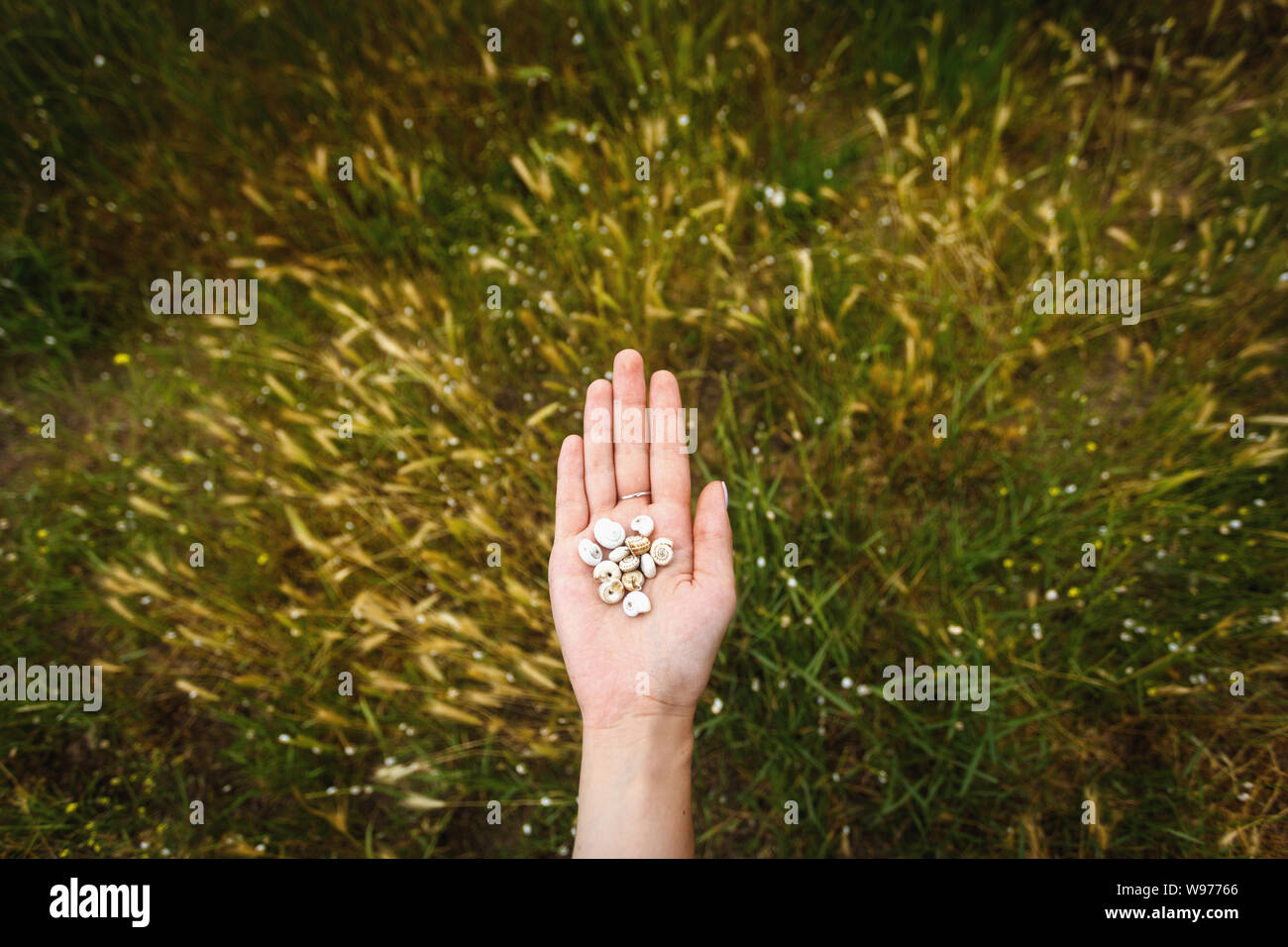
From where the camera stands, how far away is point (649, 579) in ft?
6.53

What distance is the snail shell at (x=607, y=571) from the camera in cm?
194

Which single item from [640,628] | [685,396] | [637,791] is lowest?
[637,791]

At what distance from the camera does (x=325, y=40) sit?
10.5 ft

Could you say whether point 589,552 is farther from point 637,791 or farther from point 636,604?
point 637,791

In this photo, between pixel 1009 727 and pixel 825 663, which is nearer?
pixel 1009 727

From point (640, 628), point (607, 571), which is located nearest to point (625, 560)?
point (607, 571)

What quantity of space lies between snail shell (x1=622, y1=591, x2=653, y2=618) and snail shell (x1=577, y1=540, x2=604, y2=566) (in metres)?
0.15

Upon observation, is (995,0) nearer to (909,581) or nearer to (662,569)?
(909,581)

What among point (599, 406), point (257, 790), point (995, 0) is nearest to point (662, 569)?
point (599, 406)

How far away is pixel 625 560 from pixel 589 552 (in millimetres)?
114

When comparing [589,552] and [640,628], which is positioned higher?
[589,552]

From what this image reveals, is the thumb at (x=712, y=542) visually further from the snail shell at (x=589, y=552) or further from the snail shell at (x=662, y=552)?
the snail shell at (x=589, y=552)

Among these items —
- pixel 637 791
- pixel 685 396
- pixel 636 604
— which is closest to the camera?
pixel 637 791

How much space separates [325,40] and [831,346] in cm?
290
